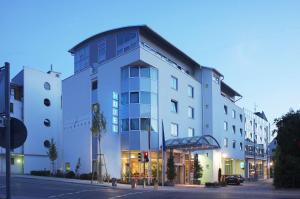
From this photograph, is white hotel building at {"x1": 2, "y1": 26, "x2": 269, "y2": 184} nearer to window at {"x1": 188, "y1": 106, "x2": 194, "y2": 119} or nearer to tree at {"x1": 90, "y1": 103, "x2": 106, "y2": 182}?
window at {"x1": 188, "y1": 106, "x2": 194, "y2": 119}

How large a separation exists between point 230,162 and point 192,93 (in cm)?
2094

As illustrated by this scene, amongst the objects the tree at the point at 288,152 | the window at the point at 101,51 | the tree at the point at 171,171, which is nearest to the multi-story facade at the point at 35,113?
the window at the point at 101,51

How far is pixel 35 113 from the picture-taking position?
227 feet

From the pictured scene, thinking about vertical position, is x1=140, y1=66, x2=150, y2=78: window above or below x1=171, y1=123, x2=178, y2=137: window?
above

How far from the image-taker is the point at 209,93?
212 feet

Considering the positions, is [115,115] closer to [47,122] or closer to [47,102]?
[47,122]

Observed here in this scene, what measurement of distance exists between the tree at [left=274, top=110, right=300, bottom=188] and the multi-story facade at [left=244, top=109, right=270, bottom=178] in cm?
4218

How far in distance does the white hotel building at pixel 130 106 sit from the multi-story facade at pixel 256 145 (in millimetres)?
13664

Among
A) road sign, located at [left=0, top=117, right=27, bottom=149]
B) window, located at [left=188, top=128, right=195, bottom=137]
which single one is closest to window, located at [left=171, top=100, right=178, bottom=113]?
window, located at [left=188, top=128, right=195, bottom=137]

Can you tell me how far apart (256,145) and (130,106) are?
4945cm

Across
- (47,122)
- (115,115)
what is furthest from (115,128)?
(47,122)

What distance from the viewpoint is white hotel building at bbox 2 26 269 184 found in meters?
50.4

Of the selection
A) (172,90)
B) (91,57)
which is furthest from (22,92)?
(172,90)

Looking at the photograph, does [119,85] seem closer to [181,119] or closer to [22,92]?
[181,119]
